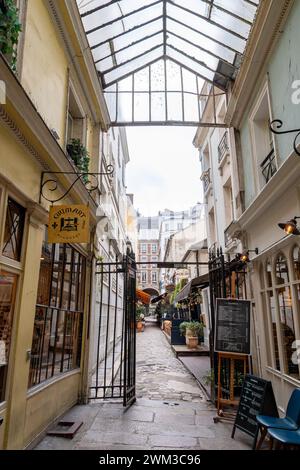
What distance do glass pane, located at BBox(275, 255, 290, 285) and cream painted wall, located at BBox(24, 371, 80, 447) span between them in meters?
4.66

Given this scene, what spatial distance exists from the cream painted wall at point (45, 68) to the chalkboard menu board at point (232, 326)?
15.8 feet

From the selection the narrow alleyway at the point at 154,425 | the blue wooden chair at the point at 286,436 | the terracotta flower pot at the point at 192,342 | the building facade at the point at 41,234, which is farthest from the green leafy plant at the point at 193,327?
the blue wooden chair at the point at 286,436

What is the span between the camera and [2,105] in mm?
3822

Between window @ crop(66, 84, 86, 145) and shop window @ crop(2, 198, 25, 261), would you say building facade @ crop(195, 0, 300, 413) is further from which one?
window @ crop(66, 84, 86, 145)

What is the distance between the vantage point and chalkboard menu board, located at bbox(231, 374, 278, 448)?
16.3ft

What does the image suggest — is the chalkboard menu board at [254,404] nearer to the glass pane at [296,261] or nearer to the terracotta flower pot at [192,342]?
the glass pane at [296,261]

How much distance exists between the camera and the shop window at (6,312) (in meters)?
4.23

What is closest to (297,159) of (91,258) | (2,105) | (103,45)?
(2,105)

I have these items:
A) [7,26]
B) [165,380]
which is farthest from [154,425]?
[7,26]

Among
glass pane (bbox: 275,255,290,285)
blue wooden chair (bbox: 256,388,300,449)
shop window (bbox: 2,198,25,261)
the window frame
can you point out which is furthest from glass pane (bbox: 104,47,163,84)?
blue wooden chair (bbox: 256,388,300,449)

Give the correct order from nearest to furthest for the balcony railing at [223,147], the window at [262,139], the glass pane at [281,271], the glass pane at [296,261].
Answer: the glass pane at [296,261], the glass pane at [281,271], the window at [262,139], the balcony railing at [223,147]

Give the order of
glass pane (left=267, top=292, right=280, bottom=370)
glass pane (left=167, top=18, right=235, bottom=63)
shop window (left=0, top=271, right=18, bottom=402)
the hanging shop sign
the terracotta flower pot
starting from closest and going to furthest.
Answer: shop window (left=0, top=271, right=18, bottom=402) → the hanging shop sign → glass pane (left=267, top=292, right=280, bottom=370) → glass pane (left=167, top=18, right=235, bottom=63) → the terracotta flower pot
